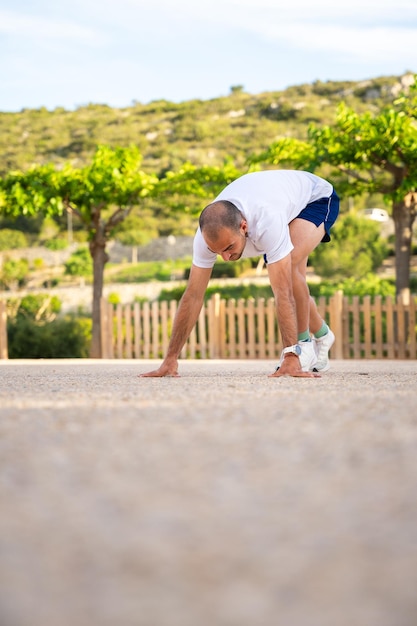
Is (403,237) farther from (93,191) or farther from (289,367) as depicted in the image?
(289,367)

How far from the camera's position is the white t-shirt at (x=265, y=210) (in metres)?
5.02

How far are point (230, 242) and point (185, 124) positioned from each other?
9065 cm

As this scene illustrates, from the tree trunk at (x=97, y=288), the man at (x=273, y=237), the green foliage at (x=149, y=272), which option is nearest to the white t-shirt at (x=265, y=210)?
the man at (x=273, y=237)

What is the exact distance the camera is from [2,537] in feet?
4.37

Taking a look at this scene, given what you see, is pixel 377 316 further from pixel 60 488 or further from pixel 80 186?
pixel 60 488

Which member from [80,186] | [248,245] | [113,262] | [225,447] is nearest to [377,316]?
[80,186]

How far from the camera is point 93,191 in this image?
1812 cm

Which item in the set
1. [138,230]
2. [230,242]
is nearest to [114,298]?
[138,230]

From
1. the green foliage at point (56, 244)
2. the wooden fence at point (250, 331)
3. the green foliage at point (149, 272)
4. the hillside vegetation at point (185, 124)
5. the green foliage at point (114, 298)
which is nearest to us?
the wooden fence at point (250, 331)

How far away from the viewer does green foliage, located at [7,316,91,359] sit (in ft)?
58.4

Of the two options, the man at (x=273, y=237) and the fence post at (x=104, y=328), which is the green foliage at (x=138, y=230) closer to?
the fence post at (x=104, y=328)

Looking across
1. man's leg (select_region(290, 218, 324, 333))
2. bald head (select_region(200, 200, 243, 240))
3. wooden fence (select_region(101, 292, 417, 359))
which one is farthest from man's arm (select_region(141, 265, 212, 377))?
wooden fence (select_region(101, 292, 417, 359))

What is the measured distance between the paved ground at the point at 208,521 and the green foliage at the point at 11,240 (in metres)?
67.1

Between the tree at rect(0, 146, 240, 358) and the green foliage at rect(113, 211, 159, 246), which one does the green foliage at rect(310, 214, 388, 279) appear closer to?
the green foliage at rect(113, 211, 159, 246)
